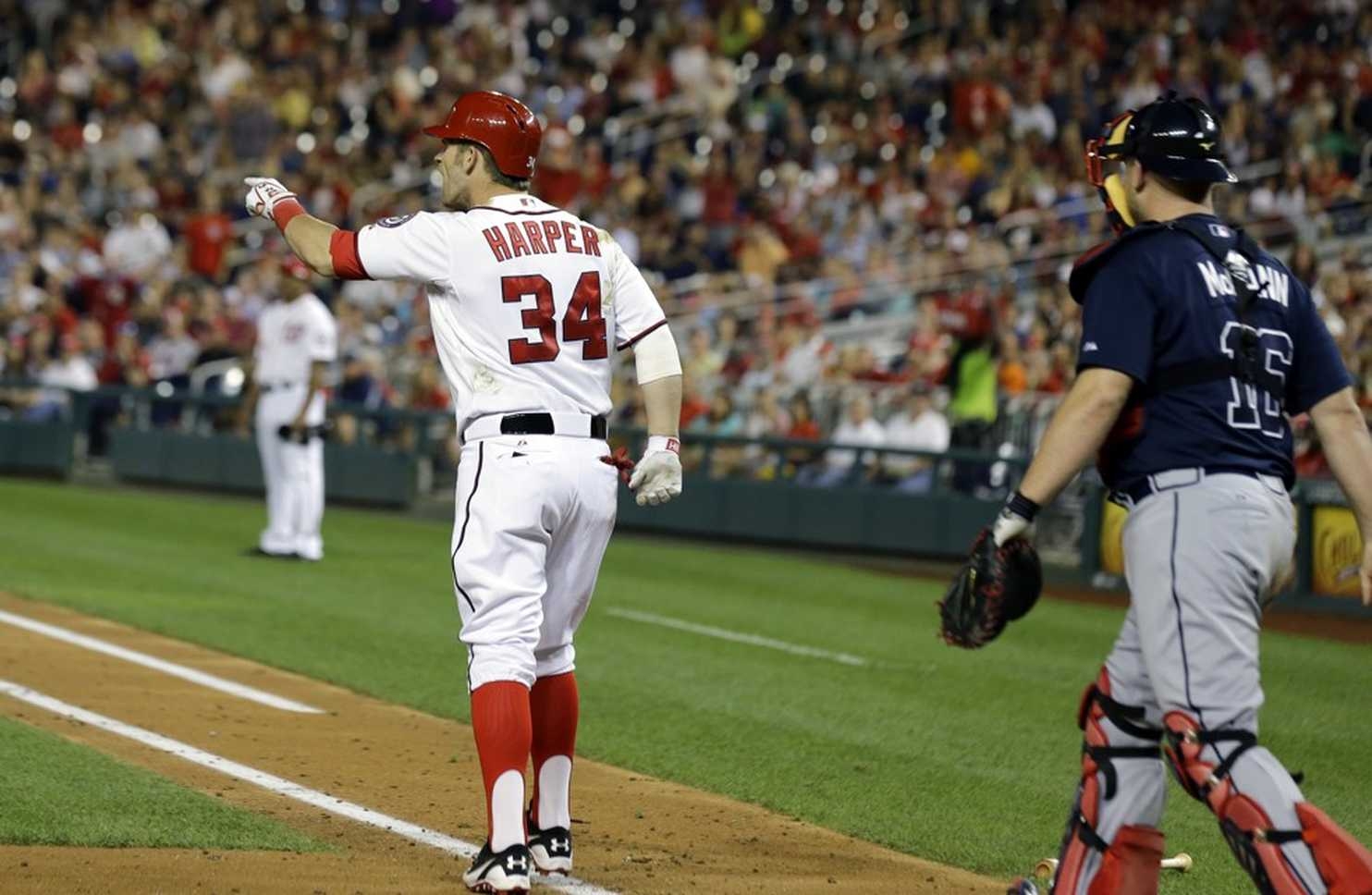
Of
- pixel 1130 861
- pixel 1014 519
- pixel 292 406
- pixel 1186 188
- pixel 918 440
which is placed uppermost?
pixel 1186 188

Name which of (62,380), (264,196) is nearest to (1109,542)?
(264,196)

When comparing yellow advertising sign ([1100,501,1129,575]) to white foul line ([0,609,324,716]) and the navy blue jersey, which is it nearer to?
white foul line ([0,609,324,716])

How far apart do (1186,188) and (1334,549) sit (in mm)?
10283

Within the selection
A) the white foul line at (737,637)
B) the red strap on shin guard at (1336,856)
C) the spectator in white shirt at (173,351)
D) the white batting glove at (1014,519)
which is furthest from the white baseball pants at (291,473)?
the red strap on shin guard at (1336,856)

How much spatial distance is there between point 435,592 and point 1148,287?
9.53m

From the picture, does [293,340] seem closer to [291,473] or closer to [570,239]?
[291,473]

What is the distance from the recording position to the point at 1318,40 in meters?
21.7

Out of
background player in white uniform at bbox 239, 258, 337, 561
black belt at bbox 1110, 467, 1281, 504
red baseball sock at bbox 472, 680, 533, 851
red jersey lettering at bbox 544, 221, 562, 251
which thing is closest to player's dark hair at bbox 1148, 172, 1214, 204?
black belt at bbox 1110, 467, 1281, 504

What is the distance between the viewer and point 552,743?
5926 mm

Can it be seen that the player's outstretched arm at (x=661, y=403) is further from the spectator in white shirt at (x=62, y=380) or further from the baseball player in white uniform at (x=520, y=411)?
the spectator in white shirt at (x=62, y=380)

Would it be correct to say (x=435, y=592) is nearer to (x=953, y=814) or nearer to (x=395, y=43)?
(x=953, y=814)

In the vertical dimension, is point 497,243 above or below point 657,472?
above

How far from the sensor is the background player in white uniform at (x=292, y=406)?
47.5ft

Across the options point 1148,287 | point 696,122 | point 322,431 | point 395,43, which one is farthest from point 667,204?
point 1148,287
